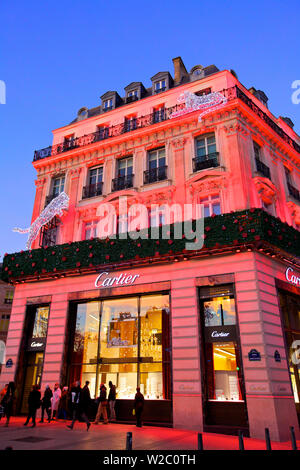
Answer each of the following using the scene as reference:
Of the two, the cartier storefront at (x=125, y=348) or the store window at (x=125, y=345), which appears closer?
the cartier storefront at (x=125, y=348)

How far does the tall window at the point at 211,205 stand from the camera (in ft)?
58.4

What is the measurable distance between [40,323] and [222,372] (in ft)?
34.7

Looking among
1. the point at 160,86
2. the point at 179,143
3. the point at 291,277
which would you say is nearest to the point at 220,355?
the point at 291,277

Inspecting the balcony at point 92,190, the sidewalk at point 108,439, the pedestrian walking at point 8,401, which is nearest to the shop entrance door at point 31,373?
the pedestrian walking at point 8,401

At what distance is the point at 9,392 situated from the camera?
15297mm

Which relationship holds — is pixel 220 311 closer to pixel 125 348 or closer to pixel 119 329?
pixel 125 348

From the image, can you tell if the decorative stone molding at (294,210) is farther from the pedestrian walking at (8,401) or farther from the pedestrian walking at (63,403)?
the pedestrian walking at (8,401)

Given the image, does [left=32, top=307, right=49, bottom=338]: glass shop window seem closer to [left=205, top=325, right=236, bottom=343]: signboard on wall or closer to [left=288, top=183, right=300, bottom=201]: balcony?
[left=205, top=325, right=236, bottom=343]: signboard on wall

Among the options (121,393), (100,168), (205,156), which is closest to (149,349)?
(121,393)

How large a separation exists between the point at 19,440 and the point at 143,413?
19.5ft

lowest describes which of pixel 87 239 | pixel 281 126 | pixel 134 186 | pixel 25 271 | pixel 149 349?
pixel 149 349

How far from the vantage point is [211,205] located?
1794 centimetres

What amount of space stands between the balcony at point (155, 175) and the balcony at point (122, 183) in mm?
1009
